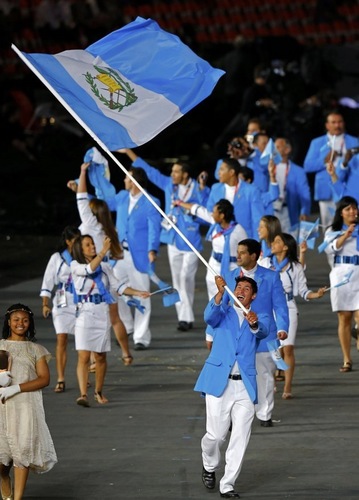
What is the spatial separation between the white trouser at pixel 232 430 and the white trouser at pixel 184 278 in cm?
693

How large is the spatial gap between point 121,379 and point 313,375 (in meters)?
1.80

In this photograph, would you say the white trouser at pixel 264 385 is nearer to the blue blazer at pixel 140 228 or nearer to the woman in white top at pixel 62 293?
the woman in white top at pixel 62 293

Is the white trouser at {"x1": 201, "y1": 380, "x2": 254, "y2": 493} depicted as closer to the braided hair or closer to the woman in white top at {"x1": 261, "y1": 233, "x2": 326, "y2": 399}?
the braided hair

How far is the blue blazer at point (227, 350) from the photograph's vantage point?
1135 cm

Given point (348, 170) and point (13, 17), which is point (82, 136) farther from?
point (348, 170)

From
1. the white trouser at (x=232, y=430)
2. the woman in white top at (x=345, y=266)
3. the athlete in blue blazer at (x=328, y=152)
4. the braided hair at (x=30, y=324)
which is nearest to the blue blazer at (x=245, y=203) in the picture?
the woman in white top at (x=345, y=266)

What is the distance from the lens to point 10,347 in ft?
36.0

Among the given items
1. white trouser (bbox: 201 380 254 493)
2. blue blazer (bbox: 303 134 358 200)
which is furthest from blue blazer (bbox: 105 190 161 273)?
white trouser (bbox: 201 380 254 493)

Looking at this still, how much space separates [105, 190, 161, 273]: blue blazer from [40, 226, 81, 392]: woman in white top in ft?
7.93

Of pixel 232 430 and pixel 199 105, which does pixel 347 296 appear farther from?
pixel 199 105

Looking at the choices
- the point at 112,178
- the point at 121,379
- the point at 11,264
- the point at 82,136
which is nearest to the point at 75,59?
the point at 121,379

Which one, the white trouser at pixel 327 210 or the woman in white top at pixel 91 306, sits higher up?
the woman in white top at pixel 91 306

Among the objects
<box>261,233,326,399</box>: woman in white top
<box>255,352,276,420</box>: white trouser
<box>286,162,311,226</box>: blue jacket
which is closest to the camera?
<box>255,352,276,420</box>: white trouser

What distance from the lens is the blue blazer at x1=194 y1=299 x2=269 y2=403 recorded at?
37.2 ft
